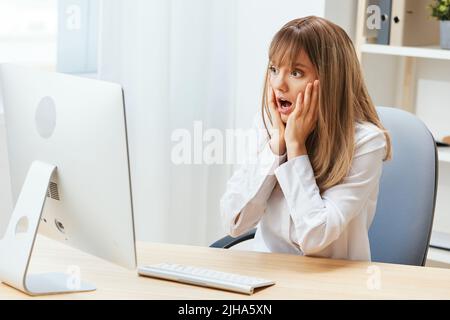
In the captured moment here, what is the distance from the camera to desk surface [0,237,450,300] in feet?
4.60

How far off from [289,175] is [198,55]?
1130 millimetres

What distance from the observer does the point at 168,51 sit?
8.30 feet

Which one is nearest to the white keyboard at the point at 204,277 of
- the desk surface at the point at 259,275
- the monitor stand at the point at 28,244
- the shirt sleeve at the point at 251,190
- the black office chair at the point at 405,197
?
the desk surface at the point at 259,275

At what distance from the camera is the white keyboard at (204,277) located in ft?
4.63

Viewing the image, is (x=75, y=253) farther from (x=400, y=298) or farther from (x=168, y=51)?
(x=168, y=51)

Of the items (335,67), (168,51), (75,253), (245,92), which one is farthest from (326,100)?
(245,92)

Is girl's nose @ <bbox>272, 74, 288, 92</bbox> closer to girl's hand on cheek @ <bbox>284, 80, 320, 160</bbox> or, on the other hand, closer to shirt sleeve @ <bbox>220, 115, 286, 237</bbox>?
girl's hand on cheek @ <bbox>284, 80, 320, 160</bbox>

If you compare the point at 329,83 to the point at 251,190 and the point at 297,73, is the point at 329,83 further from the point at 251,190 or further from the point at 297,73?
the point at 251,190

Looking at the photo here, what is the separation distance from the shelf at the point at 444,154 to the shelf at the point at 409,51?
32cm

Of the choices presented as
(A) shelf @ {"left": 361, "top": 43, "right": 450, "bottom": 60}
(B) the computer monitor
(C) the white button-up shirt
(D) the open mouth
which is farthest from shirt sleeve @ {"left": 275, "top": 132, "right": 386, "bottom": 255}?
(A) shelf @ {"left": 361, "top": 43, "right": 450, "bottom": 60}

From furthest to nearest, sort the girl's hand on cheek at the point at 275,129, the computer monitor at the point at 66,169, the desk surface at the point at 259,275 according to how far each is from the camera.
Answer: the girl's hand on cheek at the point at 275,129 < the desk surface at the point at 259,275 < the computer monitor at the point at 66,169

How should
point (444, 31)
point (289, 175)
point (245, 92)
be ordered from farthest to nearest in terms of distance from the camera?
point (245, 92) → point (444, 31) → point (289, 175)

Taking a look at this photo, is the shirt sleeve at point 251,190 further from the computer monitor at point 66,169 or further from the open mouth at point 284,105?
the computer monitor at point 66,169

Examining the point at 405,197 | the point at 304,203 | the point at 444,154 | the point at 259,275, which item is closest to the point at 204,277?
the point at 259,275
